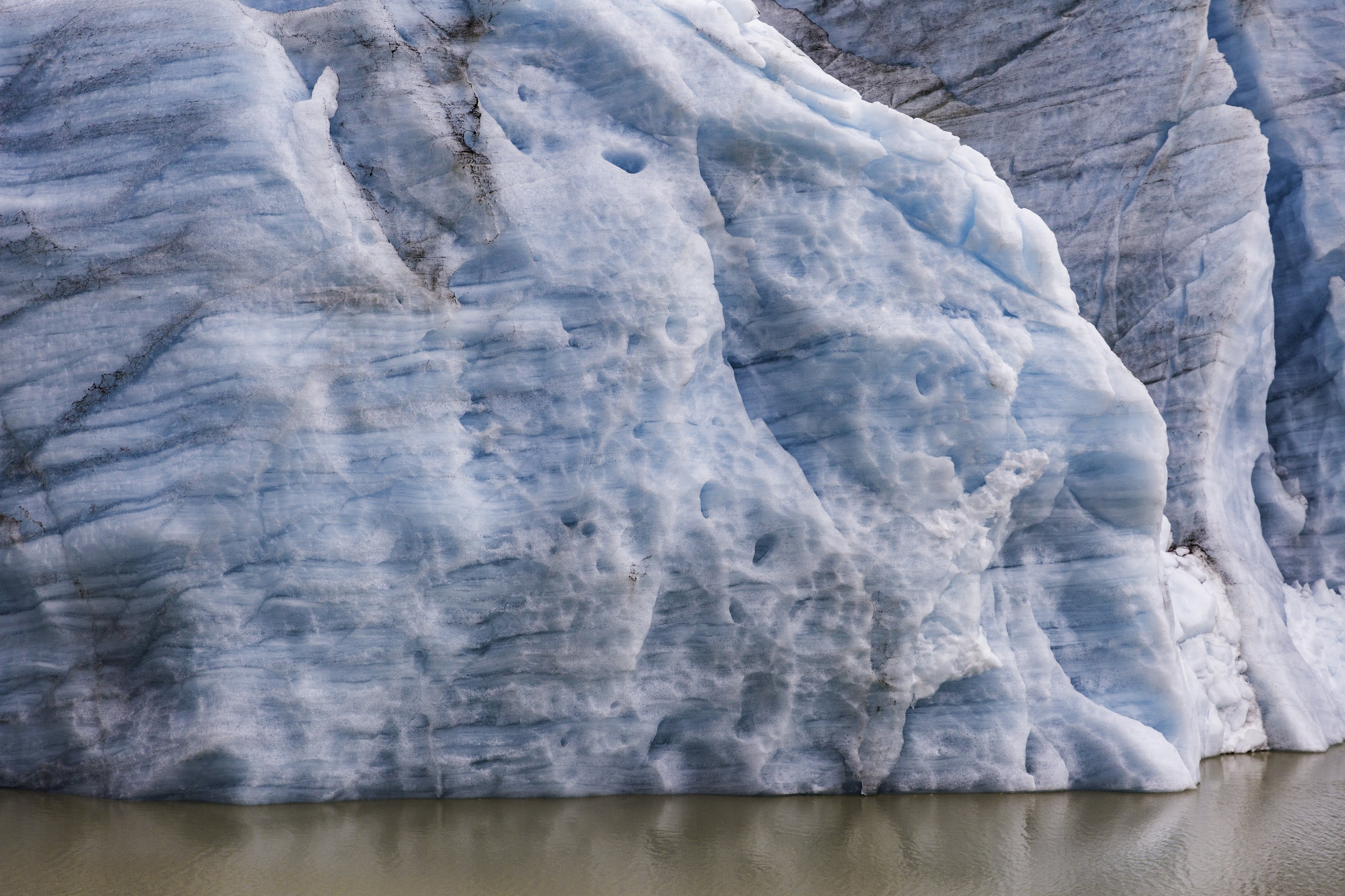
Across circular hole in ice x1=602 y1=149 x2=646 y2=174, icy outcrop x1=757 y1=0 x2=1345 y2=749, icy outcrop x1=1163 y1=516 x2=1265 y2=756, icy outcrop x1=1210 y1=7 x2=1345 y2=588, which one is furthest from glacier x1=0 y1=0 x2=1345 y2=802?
icy outcrop x1=1210 y1=7 x2=1345 y2=588

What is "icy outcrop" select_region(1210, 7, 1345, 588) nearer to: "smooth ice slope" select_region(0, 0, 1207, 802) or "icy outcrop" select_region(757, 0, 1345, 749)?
"icy outcrop" select_region(757, 0, 1345, 749)

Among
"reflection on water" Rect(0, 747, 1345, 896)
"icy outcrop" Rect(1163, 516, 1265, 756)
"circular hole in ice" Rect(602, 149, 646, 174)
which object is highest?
"circular hole in ice" Rect(602, 149, 646, 174)

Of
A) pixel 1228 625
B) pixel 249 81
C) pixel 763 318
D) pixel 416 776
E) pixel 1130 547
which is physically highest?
pixel 249 81

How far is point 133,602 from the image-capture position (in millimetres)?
5098

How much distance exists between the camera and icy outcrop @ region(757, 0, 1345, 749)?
7.74m

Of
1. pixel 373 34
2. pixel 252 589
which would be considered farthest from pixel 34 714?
pixel 373 34

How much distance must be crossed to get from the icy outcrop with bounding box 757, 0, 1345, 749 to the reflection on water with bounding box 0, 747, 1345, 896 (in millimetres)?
2661

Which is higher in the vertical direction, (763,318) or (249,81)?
(249,81)

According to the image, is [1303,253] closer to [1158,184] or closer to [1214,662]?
[1158,184]

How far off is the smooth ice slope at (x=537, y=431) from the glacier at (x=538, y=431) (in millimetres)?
21

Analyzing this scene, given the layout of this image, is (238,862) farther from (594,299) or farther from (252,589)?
(594,299)

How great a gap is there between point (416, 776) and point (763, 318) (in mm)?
2760

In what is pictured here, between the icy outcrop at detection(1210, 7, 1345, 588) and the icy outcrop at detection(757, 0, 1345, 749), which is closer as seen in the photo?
the icy outcrop at detection(757, 0, 1345, 749)

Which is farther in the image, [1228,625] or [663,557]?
[1228,625]
